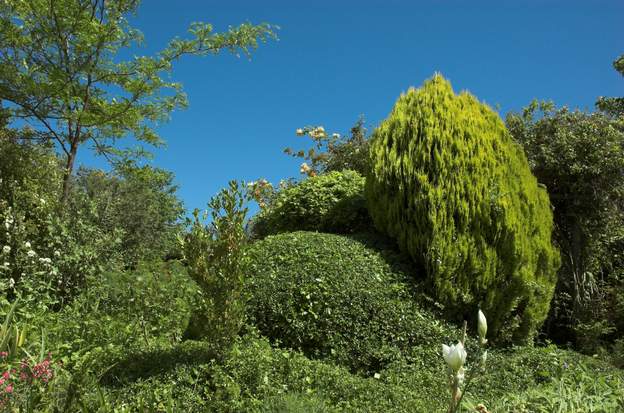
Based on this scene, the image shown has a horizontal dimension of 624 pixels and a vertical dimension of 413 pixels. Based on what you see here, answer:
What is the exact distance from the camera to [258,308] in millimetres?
4949

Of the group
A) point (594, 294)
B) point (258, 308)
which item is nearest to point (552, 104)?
point (594, 294)

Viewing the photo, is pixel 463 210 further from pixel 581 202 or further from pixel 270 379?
pixel 581 202

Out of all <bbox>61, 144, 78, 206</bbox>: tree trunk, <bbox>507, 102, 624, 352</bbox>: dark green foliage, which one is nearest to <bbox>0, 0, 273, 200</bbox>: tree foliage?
<bbox>61, 144, 78, 206</bbox>: tree trunk

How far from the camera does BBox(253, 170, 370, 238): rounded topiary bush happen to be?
6.93 meters

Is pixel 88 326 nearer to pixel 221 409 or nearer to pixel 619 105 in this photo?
pixel 221 409

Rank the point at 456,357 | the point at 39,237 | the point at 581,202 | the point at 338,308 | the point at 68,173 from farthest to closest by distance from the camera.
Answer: the point at 68,173 → the point at 581,202 → the point at 39,237 → the point at 338,308 → the point at 456,357

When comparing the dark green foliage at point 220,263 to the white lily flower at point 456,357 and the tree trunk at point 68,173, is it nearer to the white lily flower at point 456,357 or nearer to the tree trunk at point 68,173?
the white lily flower at point 456,357

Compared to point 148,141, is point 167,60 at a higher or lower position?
higher

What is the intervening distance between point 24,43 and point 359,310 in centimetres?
752

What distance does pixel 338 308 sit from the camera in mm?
4895

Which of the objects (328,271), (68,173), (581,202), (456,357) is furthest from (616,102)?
(456,357)

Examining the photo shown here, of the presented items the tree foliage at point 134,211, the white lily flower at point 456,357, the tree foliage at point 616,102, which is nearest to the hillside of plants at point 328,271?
the white lily flower at point 456,357

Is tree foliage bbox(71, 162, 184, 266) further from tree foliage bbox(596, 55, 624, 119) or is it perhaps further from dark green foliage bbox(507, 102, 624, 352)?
tree foliage bbox(596, 55, 624, 119)

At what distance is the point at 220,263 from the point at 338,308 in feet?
5.00
